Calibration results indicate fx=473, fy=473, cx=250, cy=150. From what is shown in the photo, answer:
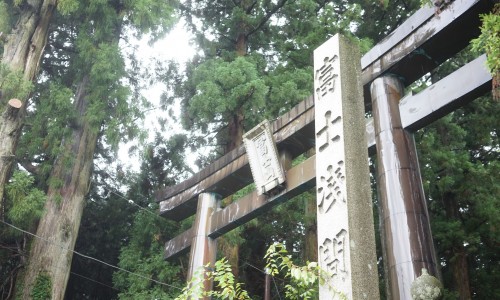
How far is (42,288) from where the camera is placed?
27.2 ft

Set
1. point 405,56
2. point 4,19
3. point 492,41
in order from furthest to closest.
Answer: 1. point 4,19
2. point 405,56
3. point 492,41

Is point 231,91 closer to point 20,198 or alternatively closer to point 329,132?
point 20,198

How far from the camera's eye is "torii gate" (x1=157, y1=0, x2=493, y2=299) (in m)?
3.40

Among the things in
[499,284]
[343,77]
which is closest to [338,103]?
[343,77]

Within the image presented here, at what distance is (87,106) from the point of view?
10.1 metres

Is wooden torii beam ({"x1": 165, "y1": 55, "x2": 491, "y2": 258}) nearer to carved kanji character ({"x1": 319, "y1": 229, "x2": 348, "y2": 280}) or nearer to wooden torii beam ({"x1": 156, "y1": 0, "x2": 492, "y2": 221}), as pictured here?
wooden torii beam ({"x1": 156, "y1": 0, "x2": 492, "y2": 221})

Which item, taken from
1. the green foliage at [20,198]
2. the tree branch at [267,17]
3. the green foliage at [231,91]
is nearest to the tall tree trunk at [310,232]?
the green foliage at [231,91]

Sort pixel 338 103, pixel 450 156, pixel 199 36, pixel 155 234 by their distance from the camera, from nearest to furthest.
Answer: pixel 338 103, pixel 450 156, pixel 155 234, pixel 199 36

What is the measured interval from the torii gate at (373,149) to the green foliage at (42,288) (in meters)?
3.04

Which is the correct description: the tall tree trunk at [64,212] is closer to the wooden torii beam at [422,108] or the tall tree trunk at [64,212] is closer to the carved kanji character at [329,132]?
the wooden torii beam at [422,108]

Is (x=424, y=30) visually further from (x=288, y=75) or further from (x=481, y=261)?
(x=481, y=261)

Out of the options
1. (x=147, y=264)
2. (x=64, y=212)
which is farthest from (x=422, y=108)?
(x=64, y=212)

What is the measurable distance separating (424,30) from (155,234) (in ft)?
24.0

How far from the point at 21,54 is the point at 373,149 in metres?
6.27
